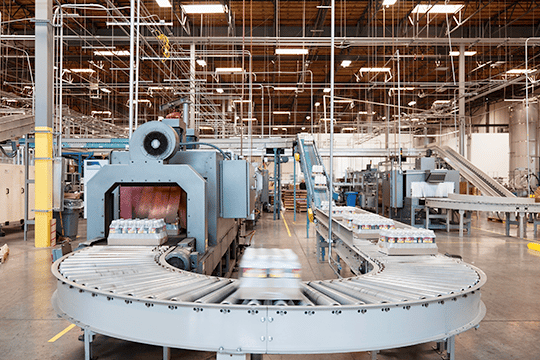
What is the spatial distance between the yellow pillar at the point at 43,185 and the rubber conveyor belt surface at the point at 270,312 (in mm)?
6757

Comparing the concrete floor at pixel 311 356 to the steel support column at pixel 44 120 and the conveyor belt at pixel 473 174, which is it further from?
the conveyor belt at pixel 473 174

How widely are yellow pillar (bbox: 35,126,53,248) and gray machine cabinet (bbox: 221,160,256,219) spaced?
5.83 metres

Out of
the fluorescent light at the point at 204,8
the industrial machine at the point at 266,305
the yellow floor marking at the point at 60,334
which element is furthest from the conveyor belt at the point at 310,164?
→ the industrial machine at the point at 266,305

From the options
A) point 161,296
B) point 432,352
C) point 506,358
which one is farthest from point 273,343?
point 506,358

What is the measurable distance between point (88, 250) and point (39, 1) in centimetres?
747

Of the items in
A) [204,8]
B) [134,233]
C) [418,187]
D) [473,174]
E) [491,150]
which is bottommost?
[134,233]

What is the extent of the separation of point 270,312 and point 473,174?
561 inches

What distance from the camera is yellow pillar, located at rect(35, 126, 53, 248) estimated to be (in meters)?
8.50

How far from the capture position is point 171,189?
4.81 m

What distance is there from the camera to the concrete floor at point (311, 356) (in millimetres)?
3355

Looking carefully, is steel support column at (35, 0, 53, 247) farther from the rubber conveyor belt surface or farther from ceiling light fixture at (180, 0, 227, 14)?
the rubber conveyor belt surface

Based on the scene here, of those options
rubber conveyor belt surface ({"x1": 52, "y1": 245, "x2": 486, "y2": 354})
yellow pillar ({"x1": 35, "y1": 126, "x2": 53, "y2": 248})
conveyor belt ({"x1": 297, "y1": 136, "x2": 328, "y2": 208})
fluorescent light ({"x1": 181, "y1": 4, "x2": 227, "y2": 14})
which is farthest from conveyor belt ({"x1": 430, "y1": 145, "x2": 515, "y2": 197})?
yellow pillar ({"x1": 35, "y1": 126, "x2": 53, "y2": 248})

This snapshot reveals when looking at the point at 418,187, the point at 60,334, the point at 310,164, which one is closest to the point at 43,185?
the point at 60,334

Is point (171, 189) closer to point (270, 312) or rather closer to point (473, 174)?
point (270, 312)
